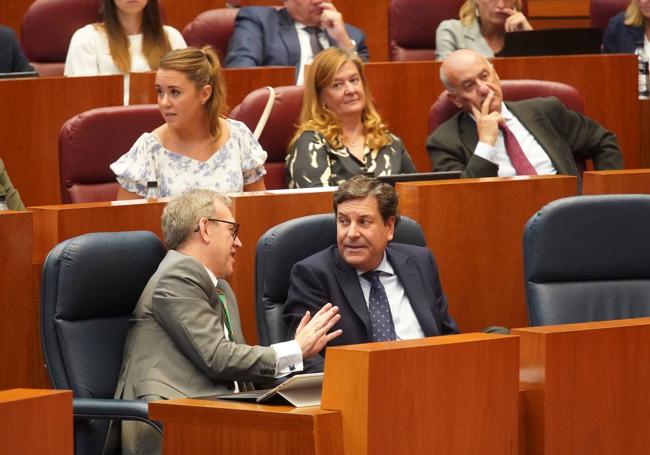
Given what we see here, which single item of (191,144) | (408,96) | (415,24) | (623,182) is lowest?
(623,182)

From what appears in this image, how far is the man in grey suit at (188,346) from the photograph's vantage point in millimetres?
2480

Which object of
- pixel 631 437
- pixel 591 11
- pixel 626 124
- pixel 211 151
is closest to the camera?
pixel 631 437

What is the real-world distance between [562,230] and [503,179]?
324mm

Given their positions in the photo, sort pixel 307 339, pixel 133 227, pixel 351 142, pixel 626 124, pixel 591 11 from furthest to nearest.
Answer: pixel 591 11 < pixel 626 124 < pixel 351 142 < pixel 133 227 < pixel 307 339

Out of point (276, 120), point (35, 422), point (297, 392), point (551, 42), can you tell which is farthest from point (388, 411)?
point (551, 42)

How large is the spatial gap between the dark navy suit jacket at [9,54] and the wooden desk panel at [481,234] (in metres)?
1.77

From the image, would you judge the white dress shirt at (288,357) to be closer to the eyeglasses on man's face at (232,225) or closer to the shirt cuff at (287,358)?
the shirt cuff at (287,358)

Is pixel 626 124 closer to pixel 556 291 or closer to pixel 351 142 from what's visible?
pixel 351 142

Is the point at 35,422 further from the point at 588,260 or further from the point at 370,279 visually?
the point at 588,260

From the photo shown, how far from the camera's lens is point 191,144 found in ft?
11.0

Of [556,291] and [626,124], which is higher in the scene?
[626,124]

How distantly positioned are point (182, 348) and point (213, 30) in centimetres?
243

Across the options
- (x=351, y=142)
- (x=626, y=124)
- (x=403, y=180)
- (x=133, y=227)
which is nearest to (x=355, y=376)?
(x=133, y=227)

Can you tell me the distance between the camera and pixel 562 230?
282 centimetres
